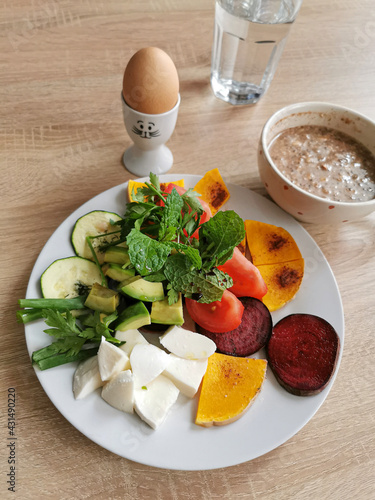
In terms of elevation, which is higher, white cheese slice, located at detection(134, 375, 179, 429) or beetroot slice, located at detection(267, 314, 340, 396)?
beetroot slice, located at detection(267, 314, 340, 396)

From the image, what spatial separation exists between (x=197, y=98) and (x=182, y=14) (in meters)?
0.50

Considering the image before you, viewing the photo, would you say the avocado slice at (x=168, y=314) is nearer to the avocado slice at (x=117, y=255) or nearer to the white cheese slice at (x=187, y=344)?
the white cheese slice at (x=187, y=344)

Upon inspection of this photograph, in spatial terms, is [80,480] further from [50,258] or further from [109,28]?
[109,28]

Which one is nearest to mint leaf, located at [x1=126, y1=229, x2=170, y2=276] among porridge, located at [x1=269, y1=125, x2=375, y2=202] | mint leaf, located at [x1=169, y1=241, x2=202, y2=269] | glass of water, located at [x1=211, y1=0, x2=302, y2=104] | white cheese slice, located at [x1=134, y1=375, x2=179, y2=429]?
mint leaf, located at [x1=169, y1=241, x2=202, y2=269]

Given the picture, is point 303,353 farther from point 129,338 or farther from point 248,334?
point 129,338

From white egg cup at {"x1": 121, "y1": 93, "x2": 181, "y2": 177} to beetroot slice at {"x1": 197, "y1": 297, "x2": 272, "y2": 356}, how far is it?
1.81ft

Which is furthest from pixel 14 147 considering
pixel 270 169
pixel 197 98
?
pixel 270 169

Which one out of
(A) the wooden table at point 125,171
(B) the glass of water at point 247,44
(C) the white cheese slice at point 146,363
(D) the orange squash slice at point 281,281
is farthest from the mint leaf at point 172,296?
(B) the glass of water at point 247,44

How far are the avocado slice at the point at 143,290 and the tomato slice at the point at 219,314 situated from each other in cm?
9

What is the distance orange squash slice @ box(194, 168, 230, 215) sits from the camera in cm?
134

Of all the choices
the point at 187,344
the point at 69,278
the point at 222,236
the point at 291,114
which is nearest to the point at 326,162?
the point at 291,114

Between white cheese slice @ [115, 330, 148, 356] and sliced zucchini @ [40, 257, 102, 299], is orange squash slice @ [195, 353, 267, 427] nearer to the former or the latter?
white cheese slice @ [115, 330, 148, 356]

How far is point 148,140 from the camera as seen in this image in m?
1.34

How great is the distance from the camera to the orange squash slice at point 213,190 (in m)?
1.34
